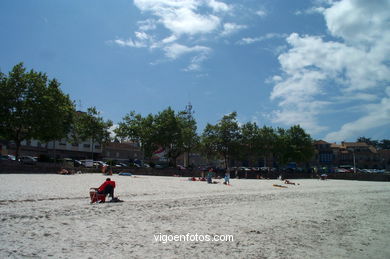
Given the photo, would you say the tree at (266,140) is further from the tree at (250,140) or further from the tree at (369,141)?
the tree at (369,141)

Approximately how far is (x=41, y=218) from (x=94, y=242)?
11.3ft

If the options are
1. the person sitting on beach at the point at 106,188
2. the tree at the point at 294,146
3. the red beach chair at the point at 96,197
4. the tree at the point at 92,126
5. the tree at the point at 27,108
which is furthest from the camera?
the tree at the point at 294,146

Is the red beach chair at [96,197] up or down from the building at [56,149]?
down

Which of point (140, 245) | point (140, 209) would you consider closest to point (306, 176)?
point (140, 209)

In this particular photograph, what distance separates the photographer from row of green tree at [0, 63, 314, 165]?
39.0 meters

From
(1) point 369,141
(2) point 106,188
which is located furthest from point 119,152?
(1) point 369,141

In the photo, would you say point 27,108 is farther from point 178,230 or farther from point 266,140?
point 266,140

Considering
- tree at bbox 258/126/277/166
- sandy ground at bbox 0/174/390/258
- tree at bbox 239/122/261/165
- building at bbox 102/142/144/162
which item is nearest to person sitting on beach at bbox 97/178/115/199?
sandy ground at bbox 0/174/390/258

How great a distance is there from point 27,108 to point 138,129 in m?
26.0

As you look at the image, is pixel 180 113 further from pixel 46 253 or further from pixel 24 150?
pixel 46 253

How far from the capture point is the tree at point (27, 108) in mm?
38219

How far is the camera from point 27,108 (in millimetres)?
38781

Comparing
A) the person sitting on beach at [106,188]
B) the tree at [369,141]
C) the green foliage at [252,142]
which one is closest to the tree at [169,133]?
the green foliage at [252,142]

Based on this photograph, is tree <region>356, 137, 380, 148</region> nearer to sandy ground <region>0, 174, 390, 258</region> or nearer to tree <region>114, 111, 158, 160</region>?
tree <region>114, 111, 158, 160</region>
